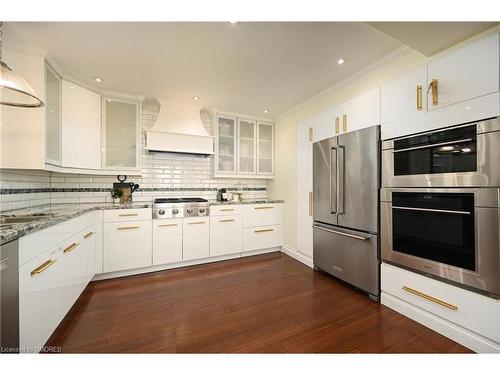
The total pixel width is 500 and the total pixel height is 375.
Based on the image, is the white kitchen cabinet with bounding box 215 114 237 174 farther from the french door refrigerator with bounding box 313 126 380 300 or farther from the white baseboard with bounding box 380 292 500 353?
the white baseboard with bounding box 380 292 500 353

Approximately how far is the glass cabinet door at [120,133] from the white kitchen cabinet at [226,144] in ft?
3.91

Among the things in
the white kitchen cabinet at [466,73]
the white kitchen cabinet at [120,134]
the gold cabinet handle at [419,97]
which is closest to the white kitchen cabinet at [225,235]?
the white kitchen cabinet at [120,134]

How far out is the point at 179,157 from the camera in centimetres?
329

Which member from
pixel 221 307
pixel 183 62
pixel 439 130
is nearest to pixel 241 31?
pixel 183 62

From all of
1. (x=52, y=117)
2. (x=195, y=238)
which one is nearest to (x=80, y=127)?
(x=52, y=117)

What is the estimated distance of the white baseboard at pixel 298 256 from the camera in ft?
9.32

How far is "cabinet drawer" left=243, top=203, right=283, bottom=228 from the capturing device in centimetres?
321

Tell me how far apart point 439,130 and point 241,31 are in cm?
170

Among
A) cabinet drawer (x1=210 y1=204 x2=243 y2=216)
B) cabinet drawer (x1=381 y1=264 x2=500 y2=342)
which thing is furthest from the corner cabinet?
cabinet drawer (x1=381 y1=264 x2=500 y2=342)

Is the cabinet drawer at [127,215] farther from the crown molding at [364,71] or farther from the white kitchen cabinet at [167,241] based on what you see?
the crown molding at [364,71]

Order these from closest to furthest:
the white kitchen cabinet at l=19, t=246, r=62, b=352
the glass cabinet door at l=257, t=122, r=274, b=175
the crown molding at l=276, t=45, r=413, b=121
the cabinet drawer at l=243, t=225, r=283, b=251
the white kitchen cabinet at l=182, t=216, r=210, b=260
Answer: the white kitchen cabinet at l=19, t=246, r=62, b=352
the crown molding at l=276, t=45, r=413, b=121
the white kitchen cabinet at l=182, t=216, r=210, b=260
the cabinet drawer at l=243, t=225, r=283, b=251
the glass cabinet door at l=257, t=122, r=274, b=175

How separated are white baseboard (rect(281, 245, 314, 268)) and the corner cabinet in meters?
1.31

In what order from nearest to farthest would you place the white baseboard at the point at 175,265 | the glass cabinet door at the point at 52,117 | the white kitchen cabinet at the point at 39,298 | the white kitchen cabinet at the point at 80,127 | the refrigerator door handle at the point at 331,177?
the white kitchen cabinet at the point at 39,298
the glass cabinet door at the point at 52,117
the white kitchen cabinet at the point at 80,127
the refrigerator door handle at the point at 331,177
the white baseboard at the point at 175,265

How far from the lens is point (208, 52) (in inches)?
72.5
